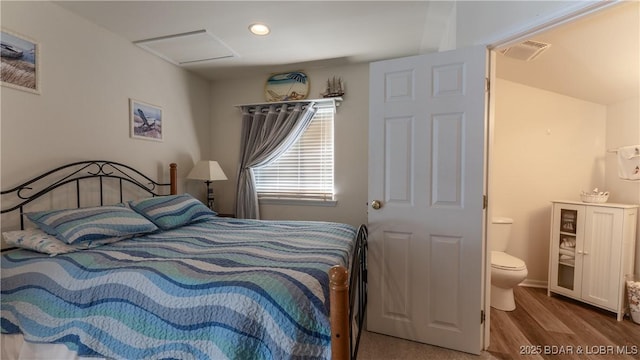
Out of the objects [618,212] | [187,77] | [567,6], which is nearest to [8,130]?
[187,77]

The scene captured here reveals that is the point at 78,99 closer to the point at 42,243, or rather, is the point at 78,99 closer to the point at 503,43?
the point at 42,243

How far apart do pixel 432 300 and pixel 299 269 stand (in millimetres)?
1270

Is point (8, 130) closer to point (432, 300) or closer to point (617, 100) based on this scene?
point (432, 300)

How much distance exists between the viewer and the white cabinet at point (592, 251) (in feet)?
7.53

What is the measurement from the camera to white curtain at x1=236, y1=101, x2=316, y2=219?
3137 mm

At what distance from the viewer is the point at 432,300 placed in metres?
1.96

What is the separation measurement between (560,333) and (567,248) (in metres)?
0.94

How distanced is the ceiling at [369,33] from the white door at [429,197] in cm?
50

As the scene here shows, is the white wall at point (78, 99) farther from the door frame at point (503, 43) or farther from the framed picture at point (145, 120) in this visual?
the door frame at point (503, 43)

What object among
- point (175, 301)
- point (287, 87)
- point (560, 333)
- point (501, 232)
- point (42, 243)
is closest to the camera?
point (175, 301)

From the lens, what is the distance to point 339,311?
2.94ft

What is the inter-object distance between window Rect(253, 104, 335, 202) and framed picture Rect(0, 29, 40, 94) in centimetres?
208

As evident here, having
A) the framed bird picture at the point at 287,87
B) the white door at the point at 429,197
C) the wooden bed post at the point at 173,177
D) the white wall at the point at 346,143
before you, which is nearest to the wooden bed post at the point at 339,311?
the white door at the point at 429,197

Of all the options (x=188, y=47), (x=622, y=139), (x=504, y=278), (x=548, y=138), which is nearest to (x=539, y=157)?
(x=548, y=138)
